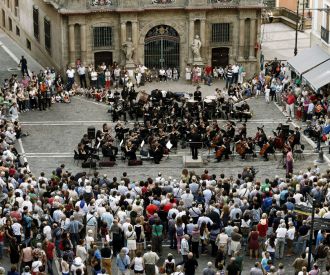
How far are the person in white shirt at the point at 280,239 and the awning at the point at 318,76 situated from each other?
19984mm

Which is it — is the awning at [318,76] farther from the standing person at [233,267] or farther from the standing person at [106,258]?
the standing person at [106,258]

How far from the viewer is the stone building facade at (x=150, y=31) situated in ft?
194

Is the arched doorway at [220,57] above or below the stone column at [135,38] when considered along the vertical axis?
below

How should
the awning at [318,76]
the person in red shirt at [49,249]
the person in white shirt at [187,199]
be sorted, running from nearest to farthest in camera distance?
the person in red shirt at [49,249], the person in white shirt at [187,199], the awning at [318,76]

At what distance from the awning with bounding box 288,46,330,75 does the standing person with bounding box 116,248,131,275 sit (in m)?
26.8

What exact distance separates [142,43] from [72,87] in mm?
5471

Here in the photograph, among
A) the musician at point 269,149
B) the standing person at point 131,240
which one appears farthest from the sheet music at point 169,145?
the standing person at point 131,240

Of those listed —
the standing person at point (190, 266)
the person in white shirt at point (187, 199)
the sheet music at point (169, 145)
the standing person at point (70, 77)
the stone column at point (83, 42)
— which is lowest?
the standing person at point (190, 266)

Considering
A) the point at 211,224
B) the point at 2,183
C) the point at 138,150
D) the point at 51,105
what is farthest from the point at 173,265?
the point at 51,105

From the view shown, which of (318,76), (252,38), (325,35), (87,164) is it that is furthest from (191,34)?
(87,164)

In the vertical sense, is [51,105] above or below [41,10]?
below

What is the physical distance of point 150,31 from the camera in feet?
199

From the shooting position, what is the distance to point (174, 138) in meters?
46.8

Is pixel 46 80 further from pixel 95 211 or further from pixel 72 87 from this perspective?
pixel 95 211
